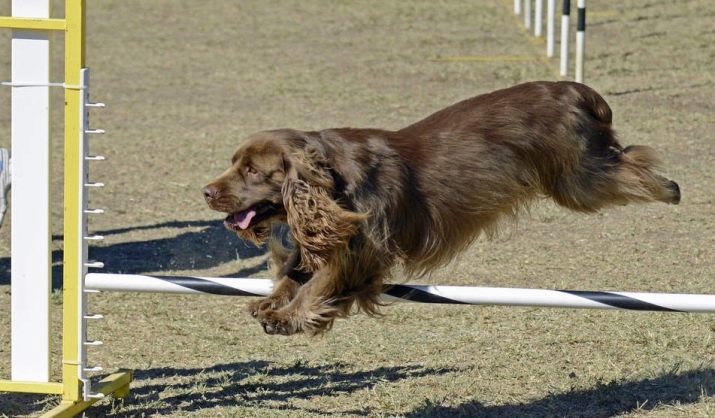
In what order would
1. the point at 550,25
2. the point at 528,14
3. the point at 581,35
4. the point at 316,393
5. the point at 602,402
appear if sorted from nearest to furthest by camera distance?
1. the point at 602,402
2. the point at 316,393
3. the point at 581,35
4. the point at 550,25
5. the point at 528,14

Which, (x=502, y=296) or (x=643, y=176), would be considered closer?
(x=502, y=296)

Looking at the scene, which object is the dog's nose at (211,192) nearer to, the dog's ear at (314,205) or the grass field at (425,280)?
the dog's ear at (314,205)

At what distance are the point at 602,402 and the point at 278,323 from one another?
135 centimetres

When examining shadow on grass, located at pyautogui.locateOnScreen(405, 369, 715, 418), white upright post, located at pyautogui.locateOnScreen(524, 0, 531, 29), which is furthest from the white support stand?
white upright post, located at pyautogui.locateOnScreen(524, 0, 531, 29)

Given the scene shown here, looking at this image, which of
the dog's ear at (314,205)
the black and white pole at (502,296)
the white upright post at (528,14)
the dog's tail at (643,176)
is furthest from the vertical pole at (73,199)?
the white upright post at (528,14)

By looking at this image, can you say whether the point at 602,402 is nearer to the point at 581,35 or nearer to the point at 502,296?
the point at 502,296

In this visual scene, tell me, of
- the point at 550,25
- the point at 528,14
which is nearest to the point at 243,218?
the point at 550,25

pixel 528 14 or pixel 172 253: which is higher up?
pixel 528 14

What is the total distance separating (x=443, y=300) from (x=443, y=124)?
2.61ft

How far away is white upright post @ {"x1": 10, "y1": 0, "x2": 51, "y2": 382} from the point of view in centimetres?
424

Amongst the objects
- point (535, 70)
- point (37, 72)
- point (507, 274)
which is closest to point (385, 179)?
point (37, 72)

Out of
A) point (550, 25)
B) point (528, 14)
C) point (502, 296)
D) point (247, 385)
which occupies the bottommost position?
point (247, 385)

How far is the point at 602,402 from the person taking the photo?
4637 millimetres

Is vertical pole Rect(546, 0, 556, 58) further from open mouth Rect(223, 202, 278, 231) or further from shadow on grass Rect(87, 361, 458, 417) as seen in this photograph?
open mouth Rect(223, 202, 278, 231)
